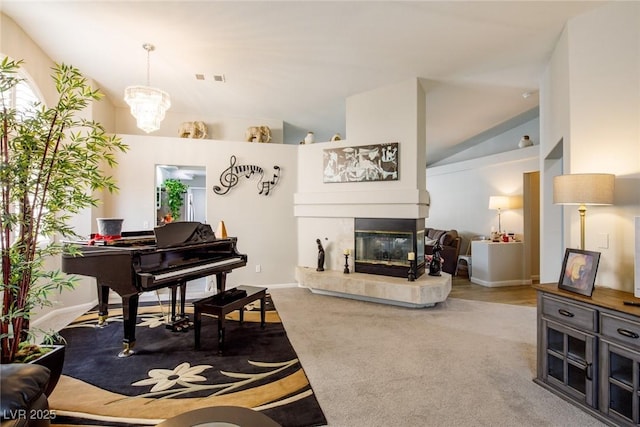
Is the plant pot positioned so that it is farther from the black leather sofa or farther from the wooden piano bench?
the wooden piano bench

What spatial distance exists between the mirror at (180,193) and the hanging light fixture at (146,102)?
1471mm

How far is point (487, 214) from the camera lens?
6848 mm

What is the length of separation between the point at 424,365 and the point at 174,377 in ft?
6.97

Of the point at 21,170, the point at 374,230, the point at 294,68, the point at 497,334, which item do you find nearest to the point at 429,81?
the point at 294,68

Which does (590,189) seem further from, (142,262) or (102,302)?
(102,302)

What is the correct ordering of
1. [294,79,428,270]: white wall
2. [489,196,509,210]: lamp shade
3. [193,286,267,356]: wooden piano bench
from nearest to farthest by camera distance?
[193,286,267,356]: wooden piano bench → [294,79,428,270]: white wall → [489,196,509,210]: lamp shade

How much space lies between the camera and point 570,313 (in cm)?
Result: 218

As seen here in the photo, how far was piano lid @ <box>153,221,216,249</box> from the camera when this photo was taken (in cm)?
312

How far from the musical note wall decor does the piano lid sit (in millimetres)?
1818

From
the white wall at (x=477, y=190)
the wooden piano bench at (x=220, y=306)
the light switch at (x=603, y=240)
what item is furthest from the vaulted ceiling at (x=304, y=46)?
the wooden piano bench at (x=220, y=306)

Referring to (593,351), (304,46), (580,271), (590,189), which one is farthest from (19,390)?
(304,46)

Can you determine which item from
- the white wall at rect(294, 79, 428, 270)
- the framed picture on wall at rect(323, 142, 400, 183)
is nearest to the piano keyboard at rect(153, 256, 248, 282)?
the white wall at rect(294, 79, 428, 270)

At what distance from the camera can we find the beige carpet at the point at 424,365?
2027 mm

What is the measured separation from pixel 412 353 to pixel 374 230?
7.24 feet
